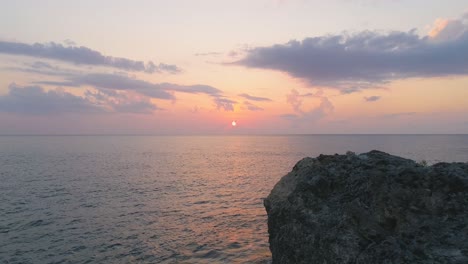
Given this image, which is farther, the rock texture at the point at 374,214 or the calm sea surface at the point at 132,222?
the calm sea surface at the point at 132,222

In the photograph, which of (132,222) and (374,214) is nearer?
(374,214)

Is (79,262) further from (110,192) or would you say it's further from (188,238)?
(110,192)

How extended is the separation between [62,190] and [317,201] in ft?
160

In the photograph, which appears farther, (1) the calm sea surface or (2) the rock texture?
(1) the calm sea surface

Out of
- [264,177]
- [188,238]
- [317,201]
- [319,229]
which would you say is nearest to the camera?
[319,229]

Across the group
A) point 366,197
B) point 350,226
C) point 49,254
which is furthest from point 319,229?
point 49,254

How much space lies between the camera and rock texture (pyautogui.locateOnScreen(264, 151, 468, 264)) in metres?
8.41

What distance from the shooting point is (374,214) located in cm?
969

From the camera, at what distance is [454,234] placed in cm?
822

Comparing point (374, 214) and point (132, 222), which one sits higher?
point (374, 214)

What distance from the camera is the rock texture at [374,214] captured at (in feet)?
27.6

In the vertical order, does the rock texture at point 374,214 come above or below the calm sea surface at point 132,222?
above

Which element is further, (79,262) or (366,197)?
(79,262)

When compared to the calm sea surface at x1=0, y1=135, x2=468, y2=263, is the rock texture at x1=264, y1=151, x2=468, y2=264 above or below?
above
